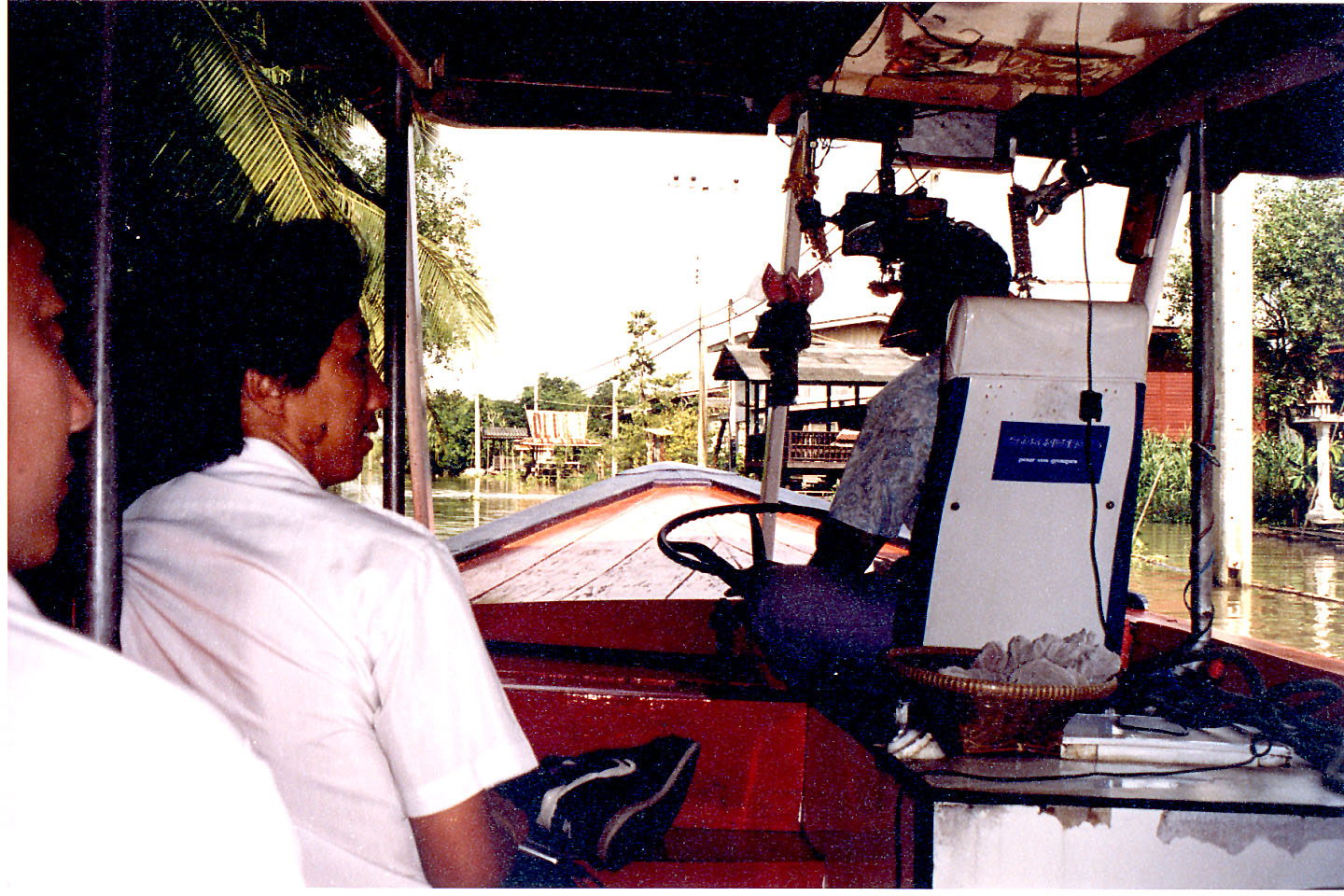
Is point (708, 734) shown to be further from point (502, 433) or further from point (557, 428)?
point (502, 433)

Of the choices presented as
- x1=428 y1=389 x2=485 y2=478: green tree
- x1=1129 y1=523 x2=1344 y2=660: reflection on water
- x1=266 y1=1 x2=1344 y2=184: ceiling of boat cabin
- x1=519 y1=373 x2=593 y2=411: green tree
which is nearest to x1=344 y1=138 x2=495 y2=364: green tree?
x1=266 y1=1 x2=1344 y2=184: ceiling of boat cabin

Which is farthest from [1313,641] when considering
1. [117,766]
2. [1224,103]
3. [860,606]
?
[117,766]

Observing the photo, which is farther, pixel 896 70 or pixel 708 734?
pixel 896 70

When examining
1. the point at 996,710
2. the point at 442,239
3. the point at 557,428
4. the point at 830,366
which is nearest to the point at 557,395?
the point at 557,428

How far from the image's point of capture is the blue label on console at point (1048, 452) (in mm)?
Answer: 1509

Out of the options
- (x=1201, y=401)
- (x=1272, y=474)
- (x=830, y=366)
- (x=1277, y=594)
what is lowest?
(x=1277, y=594)

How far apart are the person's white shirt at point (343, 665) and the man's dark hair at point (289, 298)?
20 centimetres

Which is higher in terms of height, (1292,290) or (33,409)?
(1292,290)

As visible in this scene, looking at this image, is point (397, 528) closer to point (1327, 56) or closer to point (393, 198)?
point (393, 198)

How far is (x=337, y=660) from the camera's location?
835 mm

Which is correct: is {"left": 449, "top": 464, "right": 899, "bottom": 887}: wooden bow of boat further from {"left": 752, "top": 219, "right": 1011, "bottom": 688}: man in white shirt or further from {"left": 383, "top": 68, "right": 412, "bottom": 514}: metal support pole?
{"left": 383, "top": 68, "right": 412, "bottom": 514}: metal support pole

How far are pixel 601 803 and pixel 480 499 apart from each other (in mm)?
22983

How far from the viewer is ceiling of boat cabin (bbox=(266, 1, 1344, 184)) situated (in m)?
2.23

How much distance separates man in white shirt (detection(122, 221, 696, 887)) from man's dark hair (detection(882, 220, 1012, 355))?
143 cm
